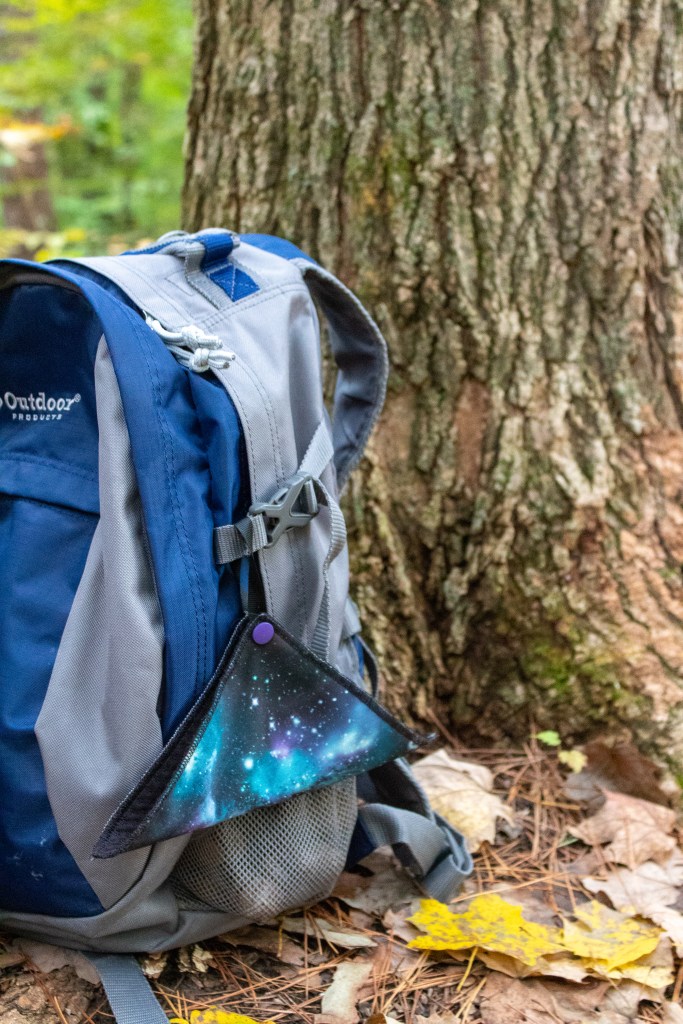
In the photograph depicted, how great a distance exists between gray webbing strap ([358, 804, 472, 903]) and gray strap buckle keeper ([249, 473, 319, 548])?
54 cm

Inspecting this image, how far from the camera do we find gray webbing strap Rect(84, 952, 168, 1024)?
1.13 metres

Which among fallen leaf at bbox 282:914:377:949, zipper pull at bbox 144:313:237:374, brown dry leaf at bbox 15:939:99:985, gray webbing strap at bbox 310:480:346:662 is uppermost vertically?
zipper pull at bbox 144:313:237:374

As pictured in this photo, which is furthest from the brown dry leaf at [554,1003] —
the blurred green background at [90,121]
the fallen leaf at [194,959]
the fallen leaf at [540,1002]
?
the blurred green background at [90,121]

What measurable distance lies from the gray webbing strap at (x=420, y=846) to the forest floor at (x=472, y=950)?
3 cm

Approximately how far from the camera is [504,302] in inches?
68.8

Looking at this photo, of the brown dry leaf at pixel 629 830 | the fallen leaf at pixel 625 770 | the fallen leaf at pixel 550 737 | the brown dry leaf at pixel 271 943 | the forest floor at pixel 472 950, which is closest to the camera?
the forest floor at pixel 472 950

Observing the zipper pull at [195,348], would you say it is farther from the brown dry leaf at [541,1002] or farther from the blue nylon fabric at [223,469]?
the brown dry leaf at [541,1002]

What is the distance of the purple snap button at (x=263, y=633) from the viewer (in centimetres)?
119

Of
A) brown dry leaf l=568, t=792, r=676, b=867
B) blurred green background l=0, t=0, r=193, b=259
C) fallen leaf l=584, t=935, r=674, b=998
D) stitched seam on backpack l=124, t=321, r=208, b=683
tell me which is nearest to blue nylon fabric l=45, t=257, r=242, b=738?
stitched seam on backpack l=124, t=321, r=208, b=683

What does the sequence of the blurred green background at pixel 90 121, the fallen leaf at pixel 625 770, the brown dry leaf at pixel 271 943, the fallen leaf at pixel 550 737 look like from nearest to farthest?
1. the brown dry leaf at pixel 271 943
2. the fallen leaf at pixel 625 770
3. the fallen leaf at pixel 550 737
4. the blurred green background at pixel 90 121

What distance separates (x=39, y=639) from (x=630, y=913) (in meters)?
1.04

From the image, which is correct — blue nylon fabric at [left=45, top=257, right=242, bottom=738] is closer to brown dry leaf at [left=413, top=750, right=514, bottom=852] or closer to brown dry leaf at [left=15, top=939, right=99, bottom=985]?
brown dry leaf at [left=15, top=939, right=99, bottom=985]

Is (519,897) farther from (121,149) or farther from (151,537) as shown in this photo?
(121,149)

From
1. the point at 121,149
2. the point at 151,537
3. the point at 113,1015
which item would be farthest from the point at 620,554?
the point at 121,149
